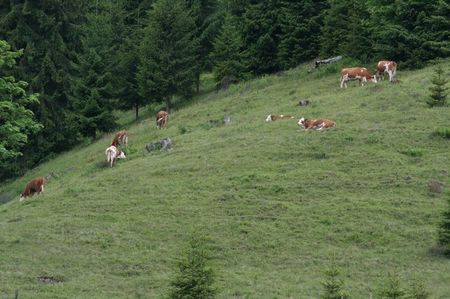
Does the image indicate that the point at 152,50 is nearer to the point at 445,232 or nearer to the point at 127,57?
the point at 127,57

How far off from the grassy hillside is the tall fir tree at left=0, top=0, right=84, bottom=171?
1371 cm

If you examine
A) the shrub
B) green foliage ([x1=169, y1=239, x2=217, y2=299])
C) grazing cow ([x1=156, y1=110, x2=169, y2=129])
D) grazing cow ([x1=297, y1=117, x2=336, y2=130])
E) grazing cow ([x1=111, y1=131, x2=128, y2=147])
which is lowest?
green foliage ([x1=169, y1=239, x2=217, y2=299])

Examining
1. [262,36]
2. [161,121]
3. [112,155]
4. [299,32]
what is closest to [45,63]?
[161,121]

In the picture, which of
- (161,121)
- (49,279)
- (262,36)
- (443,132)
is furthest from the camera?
(262,36)

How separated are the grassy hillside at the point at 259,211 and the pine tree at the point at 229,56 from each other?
17.3 meters

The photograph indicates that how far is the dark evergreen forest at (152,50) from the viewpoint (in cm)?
4559

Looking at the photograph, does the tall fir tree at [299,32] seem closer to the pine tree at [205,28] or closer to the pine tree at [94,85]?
the pine tree at [205,28]

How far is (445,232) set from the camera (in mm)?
19812

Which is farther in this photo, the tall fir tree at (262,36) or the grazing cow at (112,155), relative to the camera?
the tall fir tree at (262,36)

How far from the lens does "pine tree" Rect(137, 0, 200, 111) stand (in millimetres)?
51062

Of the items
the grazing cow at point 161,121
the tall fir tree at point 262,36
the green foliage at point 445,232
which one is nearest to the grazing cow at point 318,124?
the green foliage at point 445,232

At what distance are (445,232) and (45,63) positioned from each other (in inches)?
1420

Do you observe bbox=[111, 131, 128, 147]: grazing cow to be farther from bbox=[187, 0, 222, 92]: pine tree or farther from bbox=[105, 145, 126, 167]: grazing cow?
bbox=[187, 0, 222, 92]: pine tree

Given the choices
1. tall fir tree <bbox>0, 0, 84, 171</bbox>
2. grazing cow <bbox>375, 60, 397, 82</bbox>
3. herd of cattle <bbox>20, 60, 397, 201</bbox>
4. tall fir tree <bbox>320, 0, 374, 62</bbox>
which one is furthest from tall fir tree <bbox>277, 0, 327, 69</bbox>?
tall fir tree <bbox>0, 0, 84, 171</bbox>
